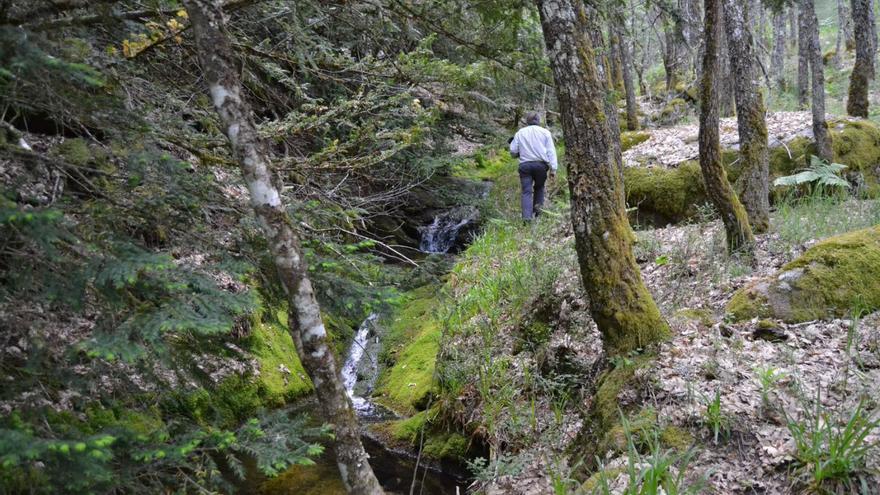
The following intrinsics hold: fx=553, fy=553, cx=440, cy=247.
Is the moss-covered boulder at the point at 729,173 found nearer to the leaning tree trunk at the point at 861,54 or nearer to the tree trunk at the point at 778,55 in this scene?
the leaning tree trunk at the point at 861,54

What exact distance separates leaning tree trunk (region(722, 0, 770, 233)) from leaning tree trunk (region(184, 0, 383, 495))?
5.58m


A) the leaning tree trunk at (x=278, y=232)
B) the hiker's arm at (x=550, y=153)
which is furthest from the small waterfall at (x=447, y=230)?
the leaning tree trunk at (x=278, y=232)

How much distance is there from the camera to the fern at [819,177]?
25.7ft

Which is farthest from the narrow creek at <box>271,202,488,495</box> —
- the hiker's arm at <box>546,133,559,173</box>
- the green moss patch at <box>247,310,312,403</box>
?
the hiker's arm at <box>546,133,559,173</box>

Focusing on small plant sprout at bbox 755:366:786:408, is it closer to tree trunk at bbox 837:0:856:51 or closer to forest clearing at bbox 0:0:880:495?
forest clearing at bbox 0:0:880:495

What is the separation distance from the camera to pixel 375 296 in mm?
3922

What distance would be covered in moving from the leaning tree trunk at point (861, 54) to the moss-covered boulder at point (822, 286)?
6.59m

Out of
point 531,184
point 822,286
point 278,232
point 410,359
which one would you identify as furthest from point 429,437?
point 531,184

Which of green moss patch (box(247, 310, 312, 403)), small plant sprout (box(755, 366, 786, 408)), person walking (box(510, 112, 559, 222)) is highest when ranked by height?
person walking (box(510, 112, 559, 222))

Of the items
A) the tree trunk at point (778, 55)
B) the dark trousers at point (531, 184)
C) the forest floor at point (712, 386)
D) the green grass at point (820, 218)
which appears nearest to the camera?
the forest floor at point (712, 386)

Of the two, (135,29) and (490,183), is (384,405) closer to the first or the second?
(135,29)

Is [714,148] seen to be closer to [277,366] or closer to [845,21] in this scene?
[277,366]

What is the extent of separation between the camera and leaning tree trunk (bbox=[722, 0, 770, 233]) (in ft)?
21.4

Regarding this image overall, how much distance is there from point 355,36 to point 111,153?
5.63 meters
